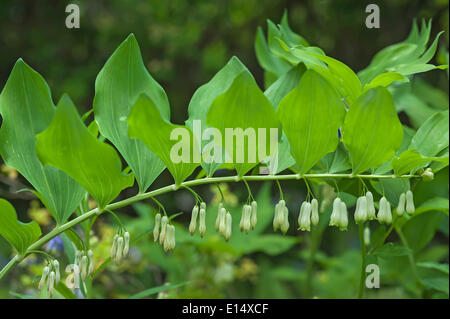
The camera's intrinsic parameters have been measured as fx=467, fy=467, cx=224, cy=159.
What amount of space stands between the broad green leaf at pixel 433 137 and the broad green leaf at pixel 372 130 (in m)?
0.14

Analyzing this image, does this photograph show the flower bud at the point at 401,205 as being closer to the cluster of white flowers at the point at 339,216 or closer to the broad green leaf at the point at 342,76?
the cluster of white flowers at the point at 339,216

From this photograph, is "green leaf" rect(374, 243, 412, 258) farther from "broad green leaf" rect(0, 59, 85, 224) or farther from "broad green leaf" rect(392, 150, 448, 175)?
"broad green leaf" rect(0, 59, 85, 224)

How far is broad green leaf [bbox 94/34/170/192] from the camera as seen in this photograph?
0.81 meters

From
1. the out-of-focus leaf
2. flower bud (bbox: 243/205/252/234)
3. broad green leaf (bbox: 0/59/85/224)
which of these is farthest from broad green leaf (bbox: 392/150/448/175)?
the out-of-focus leaf

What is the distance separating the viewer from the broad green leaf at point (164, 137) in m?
0.68

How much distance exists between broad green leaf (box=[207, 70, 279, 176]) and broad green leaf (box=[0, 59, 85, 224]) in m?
0.28

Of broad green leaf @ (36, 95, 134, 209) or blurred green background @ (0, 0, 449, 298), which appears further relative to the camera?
blurred green background @ (0, 0, 449, 298)

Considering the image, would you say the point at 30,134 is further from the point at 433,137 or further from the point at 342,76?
the point at 433,137

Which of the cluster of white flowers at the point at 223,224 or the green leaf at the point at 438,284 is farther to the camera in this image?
the green leaf at the point at 438,284

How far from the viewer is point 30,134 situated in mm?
807

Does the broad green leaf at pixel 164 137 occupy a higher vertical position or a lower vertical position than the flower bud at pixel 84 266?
higher

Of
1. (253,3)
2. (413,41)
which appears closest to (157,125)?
(413,41)

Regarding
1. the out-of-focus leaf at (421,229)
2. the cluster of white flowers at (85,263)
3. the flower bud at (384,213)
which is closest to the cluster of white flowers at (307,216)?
the flower bud at (384,213)
